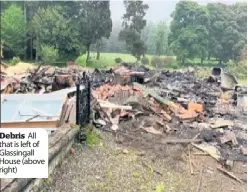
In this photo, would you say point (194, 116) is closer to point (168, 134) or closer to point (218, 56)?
point (168, 134)

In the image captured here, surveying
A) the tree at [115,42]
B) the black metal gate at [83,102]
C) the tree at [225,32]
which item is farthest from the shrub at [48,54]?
the tree at [225,32]

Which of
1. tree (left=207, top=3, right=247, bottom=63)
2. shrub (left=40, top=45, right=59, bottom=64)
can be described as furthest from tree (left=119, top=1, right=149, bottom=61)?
shrub (left=40, top=45, right=59, bottom=64)

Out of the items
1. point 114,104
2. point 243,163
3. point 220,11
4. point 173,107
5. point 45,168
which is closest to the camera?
point 45,168

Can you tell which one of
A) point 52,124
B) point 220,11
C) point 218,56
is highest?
point 220,11

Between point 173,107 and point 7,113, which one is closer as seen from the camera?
point 7,113

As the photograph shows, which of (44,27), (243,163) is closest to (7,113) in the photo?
(44,27)

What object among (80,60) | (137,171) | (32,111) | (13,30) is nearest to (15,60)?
(13,30)

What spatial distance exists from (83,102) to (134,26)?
37.7 inches

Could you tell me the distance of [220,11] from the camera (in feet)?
9.05

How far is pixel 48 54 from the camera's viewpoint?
3191 millimetres

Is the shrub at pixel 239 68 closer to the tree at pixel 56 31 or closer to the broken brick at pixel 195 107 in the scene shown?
the tree at pixel 56 31

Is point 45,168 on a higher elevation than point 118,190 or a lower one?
higher

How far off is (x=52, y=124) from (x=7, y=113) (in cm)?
39

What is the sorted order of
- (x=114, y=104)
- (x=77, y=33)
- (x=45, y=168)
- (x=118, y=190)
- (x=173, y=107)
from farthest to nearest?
(x=173, y=107) → (x=114, y=104) → (x=77, y=33) → (x=118, y=190) → (x=45, y=168)
